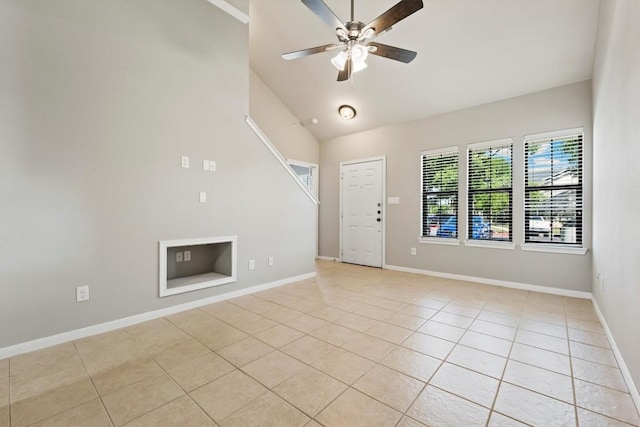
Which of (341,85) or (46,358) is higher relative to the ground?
(341,85)

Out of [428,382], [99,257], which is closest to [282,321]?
[428,382]

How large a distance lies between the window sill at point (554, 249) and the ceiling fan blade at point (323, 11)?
3766mm

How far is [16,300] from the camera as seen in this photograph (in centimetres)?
215

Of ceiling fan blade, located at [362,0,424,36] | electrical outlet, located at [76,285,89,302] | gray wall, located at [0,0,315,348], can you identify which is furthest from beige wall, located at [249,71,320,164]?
electrical outlet, located at [76,285,89,302]

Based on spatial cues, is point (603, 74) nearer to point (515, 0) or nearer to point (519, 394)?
point (515, 0)

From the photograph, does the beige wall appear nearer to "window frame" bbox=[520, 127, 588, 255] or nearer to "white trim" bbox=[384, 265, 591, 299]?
"white trim" bbox=[384, 265, 591, 299]

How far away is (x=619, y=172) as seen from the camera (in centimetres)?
211

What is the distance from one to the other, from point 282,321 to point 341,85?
3.97 meters

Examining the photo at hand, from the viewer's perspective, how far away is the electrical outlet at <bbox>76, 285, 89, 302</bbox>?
2.44 m

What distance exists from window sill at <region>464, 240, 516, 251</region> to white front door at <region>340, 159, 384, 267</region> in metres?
1.61

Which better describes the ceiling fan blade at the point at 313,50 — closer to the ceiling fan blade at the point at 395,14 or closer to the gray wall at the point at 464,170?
the ceiling fan blade at the point at 395,14

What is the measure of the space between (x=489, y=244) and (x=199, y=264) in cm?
426

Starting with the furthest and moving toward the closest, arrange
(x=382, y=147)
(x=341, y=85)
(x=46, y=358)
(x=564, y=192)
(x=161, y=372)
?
1. (x=382, y=147)
2. (x=341, y=85)
3. (x=564, y=192)
4. (x=46, y=358)
5. (x=161, y=372)

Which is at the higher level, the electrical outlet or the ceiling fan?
the ceiling fan
